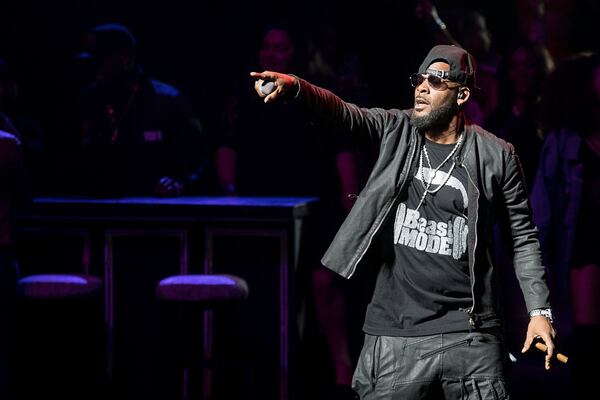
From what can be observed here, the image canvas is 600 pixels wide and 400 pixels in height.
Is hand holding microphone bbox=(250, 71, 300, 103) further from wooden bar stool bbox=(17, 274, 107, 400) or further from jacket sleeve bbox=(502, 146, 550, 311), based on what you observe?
wooden bar stool bbox=(17, 274, 107, 400)

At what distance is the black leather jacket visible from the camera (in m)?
3.91

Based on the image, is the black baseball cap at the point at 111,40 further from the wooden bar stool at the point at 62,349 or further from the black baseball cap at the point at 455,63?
the black baseball cap at the point at 455,63

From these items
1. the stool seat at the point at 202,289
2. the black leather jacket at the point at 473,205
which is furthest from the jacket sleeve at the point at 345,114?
the stool seat at the point at 202,289

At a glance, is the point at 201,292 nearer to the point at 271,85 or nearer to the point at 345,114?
the point at 345,114


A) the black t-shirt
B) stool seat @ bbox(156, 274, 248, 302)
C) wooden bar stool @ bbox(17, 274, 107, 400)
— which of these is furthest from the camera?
wooden bar stool @ bbox(17, 274, 107, 400)

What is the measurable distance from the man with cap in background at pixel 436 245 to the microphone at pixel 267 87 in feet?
0.90

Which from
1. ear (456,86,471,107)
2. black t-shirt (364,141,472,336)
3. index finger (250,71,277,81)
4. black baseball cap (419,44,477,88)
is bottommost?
black t-shirt (364,141,472,336)

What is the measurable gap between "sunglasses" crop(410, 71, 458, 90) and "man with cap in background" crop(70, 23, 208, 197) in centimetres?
310

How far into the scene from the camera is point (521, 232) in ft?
13.1

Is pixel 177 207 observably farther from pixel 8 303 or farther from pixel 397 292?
pixel 397 292

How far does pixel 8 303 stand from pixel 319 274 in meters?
2.07

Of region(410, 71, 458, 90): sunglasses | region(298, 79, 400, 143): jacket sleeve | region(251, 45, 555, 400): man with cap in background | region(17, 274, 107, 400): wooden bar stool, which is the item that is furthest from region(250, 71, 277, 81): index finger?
region(17, 274, 107, 400): wooden bar stool

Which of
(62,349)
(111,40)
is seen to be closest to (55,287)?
(62,349)

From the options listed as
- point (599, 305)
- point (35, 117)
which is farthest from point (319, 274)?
point (35, 117)
